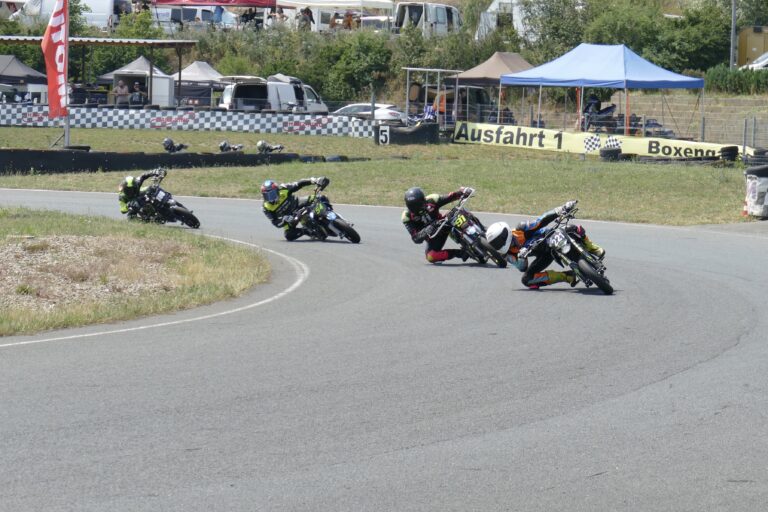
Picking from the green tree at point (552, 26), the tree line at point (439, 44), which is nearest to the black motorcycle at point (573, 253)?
the tree line at point (439, 44)

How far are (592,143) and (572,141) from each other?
2.83ft

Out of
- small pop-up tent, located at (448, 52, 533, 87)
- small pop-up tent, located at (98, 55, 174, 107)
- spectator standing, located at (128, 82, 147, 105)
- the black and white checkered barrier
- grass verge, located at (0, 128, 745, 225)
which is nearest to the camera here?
grass verge, located at (0, 128, 745, 225)

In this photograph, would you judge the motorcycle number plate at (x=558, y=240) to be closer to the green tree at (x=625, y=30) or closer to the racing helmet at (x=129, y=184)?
the racing helmet at (x=129, y=184)

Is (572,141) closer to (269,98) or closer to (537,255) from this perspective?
(269,98)

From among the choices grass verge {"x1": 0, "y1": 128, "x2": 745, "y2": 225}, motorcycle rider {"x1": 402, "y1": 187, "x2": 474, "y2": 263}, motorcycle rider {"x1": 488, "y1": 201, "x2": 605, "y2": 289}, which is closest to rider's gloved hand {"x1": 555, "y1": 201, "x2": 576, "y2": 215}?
motorcycle rider {"x1": 488, "y1": 201, "x2": 605, "y2": 289}

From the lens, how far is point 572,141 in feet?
114

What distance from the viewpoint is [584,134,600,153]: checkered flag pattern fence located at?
33.9m

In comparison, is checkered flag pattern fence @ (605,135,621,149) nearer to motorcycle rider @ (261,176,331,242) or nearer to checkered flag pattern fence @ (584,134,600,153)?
checkered flag pattern fence @ (584,134,600,153)

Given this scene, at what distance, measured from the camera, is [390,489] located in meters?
5.60

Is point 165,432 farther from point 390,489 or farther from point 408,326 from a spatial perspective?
point 408,326

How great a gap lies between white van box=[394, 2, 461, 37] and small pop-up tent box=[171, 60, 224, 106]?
12922 mm

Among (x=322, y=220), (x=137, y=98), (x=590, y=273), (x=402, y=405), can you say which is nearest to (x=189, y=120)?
(x=137, y=98)

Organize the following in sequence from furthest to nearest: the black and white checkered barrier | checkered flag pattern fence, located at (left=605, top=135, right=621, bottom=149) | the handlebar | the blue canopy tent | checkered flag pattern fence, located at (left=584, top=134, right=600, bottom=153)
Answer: the black and white checkered barrier < the blue canopy tent < checkered flag pattern fence, located at (left=584, top=134, right=600, bottom=153) < checkered flag pattern fence, located at (left=605, top=135, right=621, bottom=149) < the handlebar

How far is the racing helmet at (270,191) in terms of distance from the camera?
58.4 feet
